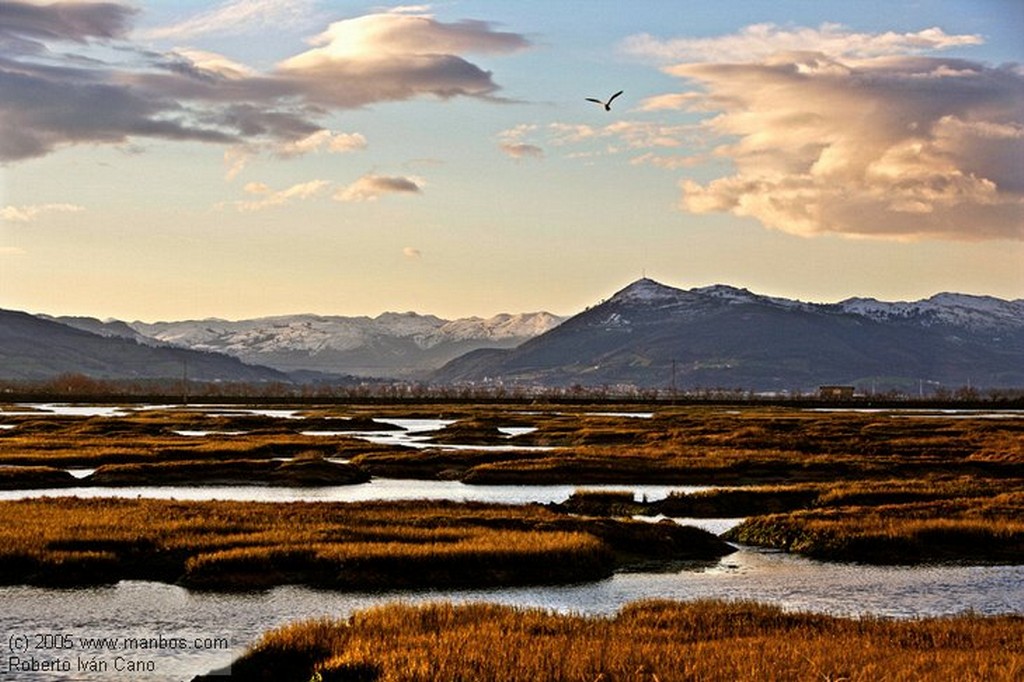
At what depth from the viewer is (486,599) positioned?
1615 inches

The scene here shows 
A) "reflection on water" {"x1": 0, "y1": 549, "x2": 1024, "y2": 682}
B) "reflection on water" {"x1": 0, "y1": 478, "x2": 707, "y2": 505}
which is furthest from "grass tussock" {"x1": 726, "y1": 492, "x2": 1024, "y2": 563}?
"reflection on water" {"x1": 0, "y1": 478, "x2": 707, "y2": 505}

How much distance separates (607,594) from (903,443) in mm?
84239

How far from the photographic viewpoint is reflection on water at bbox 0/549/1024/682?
35.6 m

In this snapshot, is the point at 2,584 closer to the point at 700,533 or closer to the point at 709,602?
the point at 709,602

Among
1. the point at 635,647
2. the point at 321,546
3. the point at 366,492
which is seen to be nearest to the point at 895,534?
the point at 321,546

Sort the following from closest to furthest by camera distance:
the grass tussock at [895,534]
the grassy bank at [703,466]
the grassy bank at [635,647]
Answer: the grassy bank at [635,647] < the grass tussock at [895,534] < the grassy bank at [703,466]

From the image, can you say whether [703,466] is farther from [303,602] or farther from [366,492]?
[303,602]

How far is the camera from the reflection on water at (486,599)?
35.6 metres

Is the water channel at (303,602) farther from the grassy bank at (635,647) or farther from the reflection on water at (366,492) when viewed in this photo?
the reflection on water at (366,492)

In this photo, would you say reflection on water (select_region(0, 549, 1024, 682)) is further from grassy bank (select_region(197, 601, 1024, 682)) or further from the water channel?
grassy bank (select_region(197, 601, 1024, 682))

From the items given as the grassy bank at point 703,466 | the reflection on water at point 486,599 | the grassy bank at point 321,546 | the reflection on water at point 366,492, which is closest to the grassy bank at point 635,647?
the reflection on water at point 486,599

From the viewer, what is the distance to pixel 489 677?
27.3 meters

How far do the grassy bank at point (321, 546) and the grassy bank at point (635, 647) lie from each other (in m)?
8.43

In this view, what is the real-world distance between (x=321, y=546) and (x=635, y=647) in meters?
19.2
